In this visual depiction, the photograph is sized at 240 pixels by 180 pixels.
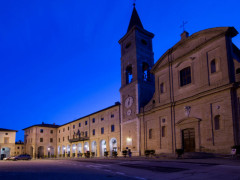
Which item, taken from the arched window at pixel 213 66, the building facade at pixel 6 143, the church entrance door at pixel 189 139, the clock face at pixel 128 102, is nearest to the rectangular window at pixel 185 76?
the arched window at pixel 213 66

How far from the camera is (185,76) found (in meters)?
24.9

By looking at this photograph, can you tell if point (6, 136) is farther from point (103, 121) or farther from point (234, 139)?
point (234, 139)

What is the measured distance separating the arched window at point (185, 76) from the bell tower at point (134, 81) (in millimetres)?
7917

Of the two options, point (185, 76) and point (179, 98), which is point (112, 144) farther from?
point (185, 76)

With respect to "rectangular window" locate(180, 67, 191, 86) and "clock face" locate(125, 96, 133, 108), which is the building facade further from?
"rectangular window" locate(180, 67, 191, 86)

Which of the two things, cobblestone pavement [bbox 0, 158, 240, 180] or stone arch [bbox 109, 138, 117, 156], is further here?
stone arch [bbox 109, 138, 117, 156]

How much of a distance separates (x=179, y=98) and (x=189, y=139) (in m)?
4.45

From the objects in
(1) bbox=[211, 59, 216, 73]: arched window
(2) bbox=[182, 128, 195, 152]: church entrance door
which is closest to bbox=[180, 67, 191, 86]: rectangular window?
(1) bbox=[211, 59, 216, 73]: arched window

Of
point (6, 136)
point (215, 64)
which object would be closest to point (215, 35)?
point (215, 64)

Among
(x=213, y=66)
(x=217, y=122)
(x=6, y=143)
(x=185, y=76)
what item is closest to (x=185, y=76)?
(x=185, y=76)

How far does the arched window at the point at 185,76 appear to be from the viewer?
24.5 metres

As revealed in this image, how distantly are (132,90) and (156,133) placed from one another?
26.3 ft

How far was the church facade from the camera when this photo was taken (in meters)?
19.9

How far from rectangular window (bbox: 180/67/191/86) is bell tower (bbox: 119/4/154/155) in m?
7.92
